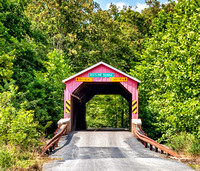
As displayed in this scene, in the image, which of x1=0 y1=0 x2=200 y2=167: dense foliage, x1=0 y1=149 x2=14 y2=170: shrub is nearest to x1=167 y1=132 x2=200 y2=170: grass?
x1=0 y1=0 x2=200 y2=167: dense foliage

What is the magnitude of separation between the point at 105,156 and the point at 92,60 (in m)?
25.8

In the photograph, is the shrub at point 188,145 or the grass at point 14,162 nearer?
the grass at point 14,162

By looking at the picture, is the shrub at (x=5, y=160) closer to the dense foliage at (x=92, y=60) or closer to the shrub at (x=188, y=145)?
the dense foliage at (x=92, y=60)

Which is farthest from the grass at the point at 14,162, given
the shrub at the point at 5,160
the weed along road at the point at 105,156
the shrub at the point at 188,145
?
the shrub at the point at 188,145

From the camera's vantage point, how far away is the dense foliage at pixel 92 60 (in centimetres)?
1221

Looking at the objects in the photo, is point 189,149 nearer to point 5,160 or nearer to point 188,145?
point 188,145

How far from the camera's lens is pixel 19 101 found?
627 inches

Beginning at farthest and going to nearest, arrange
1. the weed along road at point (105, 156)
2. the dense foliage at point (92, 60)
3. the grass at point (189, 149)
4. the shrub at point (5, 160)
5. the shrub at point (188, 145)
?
1. the dense foliage at point (92, 60)
2. the shrub at point (188, 145)
3. the grass at point (189, 149)
4. the weed along road at point (105, 156)
5. the shrub at point (5, 160)

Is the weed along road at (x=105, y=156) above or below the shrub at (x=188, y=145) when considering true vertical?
below

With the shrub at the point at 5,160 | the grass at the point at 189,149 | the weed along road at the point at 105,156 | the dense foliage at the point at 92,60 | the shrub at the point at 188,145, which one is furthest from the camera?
the dense foliage at the point at 92,60

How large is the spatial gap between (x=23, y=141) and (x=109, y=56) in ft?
92.7

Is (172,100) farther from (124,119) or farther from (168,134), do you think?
(124,119)

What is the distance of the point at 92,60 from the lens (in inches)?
1409

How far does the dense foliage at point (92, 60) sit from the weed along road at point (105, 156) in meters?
1.41
